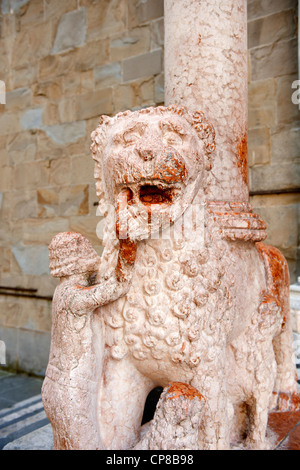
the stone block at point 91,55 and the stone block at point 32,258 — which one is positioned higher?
the stone block at point 91,55

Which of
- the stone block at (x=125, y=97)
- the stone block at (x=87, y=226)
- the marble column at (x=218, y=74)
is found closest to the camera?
the marble column at (x=218, y=74)

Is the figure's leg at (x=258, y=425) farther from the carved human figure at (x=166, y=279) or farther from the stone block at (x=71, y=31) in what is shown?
the stone block at (x=71, y=31)

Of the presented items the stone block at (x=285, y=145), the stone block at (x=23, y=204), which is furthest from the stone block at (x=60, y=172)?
the stone block at (x=285, y=145)

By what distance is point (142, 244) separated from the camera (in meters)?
1.17

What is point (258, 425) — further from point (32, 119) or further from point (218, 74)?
point (32, 119)

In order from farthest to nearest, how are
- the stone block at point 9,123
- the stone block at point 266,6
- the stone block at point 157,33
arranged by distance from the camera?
the stone block at point 9,123, the stone block at point 157,33, the stone block at point 266,6

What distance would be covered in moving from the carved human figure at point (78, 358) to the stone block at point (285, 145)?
1.81 metres

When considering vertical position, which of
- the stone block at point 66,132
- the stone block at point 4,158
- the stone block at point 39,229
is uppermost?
the stone block at point 66,132

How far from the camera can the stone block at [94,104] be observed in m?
3.31

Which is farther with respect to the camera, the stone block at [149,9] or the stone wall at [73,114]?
the stone block at [149,9]

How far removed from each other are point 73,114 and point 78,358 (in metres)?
2.81

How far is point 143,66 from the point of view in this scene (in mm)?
3125
